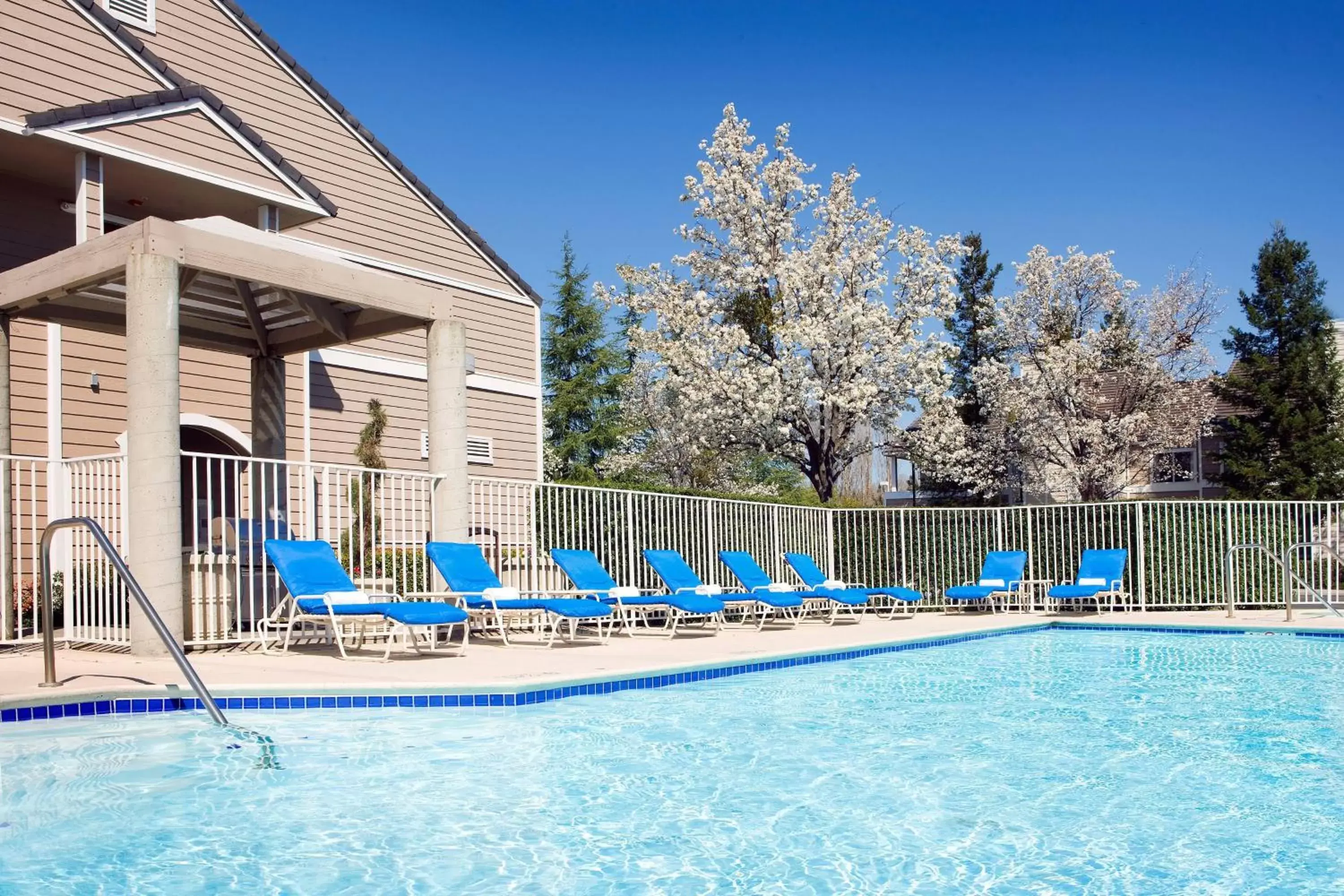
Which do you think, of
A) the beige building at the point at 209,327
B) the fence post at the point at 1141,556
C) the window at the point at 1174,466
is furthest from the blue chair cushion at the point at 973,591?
the window at the point at 1174,466

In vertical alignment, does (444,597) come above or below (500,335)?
below

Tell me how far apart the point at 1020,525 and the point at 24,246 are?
14005mm

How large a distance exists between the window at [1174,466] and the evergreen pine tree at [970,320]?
19.7ft

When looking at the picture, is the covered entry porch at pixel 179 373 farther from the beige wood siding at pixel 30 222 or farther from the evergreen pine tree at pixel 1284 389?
the evergreen pine tree at pixel 1284 389

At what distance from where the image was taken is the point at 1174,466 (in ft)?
112

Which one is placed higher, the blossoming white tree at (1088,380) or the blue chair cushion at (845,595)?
the blossoming white tree at (1088,380)

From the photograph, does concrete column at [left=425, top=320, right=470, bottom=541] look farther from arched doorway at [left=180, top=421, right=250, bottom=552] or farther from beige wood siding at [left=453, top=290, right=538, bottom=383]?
beige wood siding at [left=453, top=290, right=538, bottom=383]

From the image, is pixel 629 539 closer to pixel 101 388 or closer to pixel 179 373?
pixel 179 373

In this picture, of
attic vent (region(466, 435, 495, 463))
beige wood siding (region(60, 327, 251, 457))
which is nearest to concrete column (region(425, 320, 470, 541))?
Answer: beige wood siding (region(60, 327, 251, 457))

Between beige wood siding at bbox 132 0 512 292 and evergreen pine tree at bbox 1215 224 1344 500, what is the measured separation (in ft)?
81.5

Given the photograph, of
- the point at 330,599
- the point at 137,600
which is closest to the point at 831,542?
the point at 330,599

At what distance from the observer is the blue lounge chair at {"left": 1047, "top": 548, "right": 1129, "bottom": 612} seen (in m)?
15.8

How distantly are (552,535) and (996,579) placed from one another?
23.6 feet

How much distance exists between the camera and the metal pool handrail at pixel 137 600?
5.76 metres
